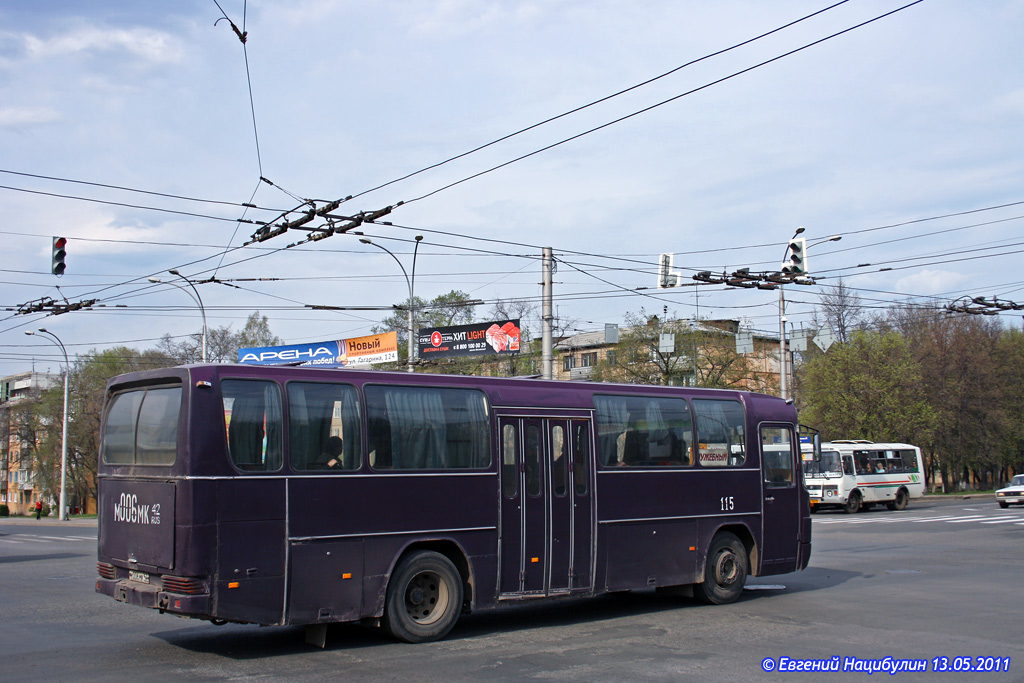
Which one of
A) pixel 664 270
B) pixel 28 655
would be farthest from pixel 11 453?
pixel 28 655

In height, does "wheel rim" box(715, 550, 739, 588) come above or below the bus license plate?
below

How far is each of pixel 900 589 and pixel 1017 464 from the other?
59.6 meters

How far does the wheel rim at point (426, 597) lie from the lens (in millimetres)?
9531

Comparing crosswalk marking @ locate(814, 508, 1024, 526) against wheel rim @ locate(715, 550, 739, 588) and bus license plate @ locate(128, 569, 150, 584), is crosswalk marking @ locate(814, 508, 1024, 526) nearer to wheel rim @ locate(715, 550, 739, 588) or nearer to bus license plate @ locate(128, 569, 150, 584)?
wheel rim @ locate(715, 550, 739, 588)

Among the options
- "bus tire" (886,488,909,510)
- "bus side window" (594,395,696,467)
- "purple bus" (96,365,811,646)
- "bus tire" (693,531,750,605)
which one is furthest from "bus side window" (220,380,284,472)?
"bus tire" (886,488,909,510)

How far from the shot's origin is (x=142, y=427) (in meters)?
9.01

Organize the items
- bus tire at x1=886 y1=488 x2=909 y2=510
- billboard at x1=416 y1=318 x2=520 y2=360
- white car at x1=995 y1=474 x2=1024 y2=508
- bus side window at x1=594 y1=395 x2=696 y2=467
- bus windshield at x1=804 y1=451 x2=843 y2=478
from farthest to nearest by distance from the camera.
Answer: billboard at x1=416 y1=318 x2=520 y2=360 → bus tire at x1=886 y1=488 x2=909 y2=510 → white car at x1=995 y1=474 x2=1024 y2=508 → bus windshield at x1=804 y1=451 x2=843 y2=478 → bus side window at x1=594 y1=395 x2=696 y2=467

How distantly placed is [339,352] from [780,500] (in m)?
36.4

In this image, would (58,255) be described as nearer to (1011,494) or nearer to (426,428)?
(426,428)

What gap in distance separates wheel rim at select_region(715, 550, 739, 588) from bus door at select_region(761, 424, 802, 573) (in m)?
0.61

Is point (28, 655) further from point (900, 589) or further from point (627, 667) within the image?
point (900, 589)

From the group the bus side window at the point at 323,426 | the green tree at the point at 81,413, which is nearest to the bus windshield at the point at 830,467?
the bus side window at the point at 323,426

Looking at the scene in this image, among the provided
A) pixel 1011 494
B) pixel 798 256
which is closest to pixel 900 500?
pixel 1011 494

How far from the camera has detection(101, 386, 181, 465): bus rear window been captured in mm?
8625
